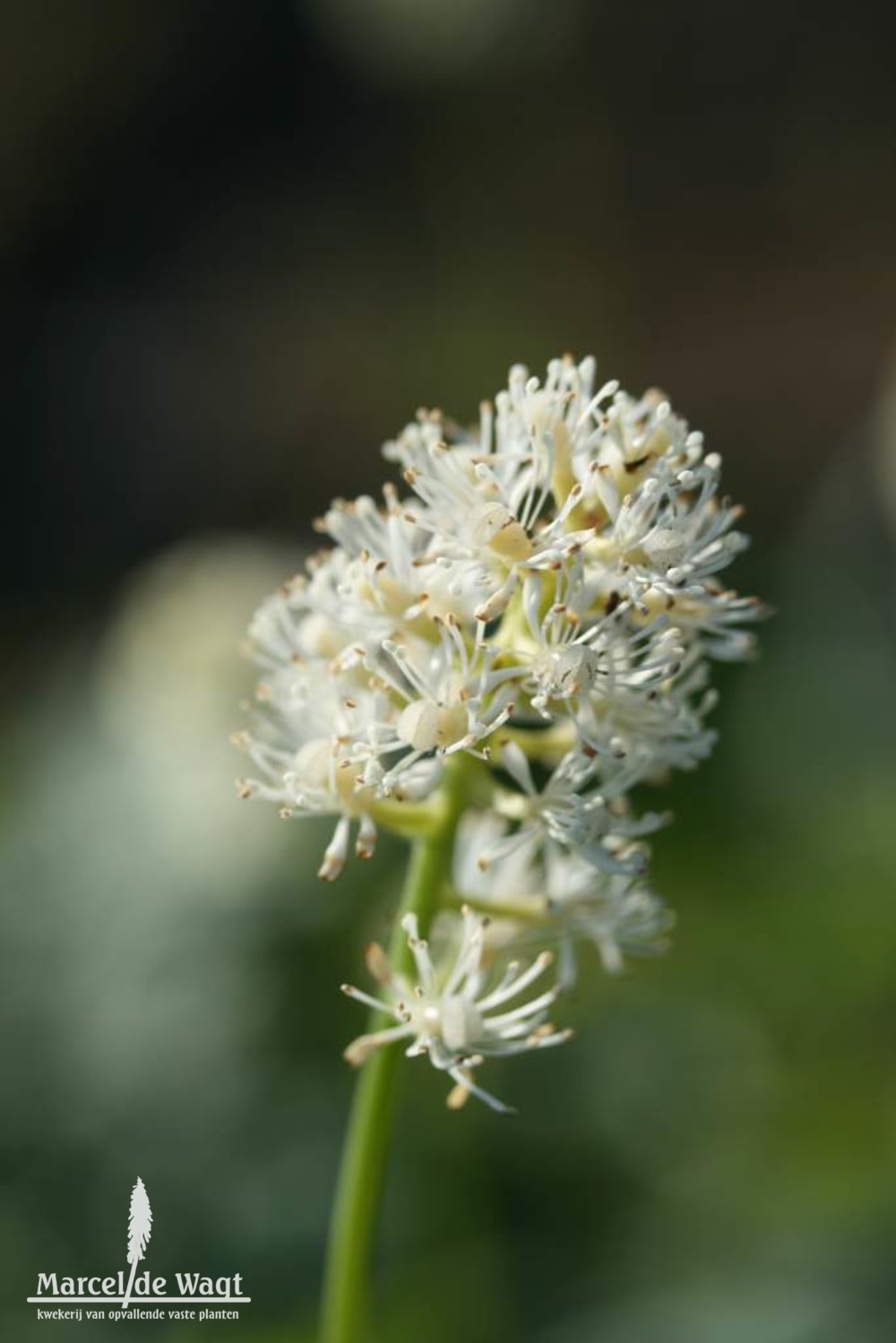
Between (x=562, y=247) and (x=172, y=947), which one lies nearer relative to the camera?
(x=172, y=947)

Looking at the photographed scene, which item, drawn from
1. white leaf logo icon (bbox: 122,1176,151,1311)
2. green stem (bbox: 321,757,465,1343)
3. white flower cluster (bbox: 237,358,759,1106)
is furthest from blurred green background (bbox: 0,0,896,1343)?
white flower cluster (bbox: 237,358,759,1106)

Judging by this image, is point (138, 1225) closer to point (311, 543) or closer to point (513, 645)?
point (513, 645)

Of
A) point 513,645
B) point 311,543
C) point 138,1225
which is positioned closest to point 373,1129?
point 513,645

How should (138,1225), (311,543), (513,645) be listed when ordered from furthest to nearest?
1. (311,543)
2. (138,1225)
3. (513,645)

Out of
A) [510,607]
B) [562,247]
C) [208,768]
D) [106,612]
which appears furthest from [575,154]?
[510,607]

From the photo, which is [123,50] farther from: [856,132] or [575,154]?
[856,132]

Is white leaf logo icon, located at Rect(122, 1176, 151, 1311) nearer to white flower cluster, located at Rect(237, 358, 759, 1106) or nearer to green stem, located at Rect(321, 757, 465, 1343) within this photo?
green stem, located at Rect(321, 757, 465, 1343)
